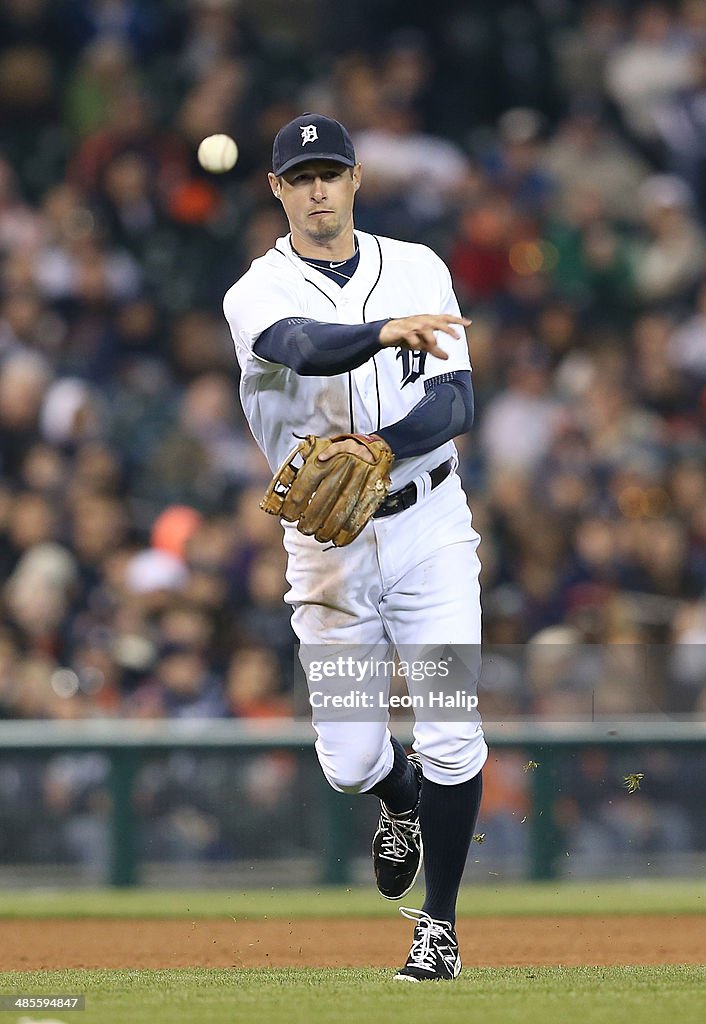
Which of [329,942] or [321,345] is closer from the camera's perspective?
[321,345]

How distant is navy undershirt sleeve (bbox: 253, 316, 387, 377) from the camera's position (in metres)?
4.09

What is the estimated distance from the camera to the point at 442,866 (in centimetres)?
449

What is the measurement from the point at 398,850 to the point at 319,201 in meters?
1.80

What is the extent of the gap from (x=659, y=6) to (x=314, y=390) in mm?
7077

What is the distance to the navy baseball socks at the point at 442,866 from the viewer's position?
14.5 ft

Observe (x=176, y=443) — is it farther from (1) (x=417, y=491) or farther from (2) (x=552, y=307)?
(1) (x=417, y=491)

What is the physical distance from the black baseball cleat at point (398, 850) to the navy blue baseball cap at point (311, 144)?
5.53 ft

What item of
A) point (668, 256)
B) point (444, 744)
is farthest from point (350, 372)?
point (668, 256)

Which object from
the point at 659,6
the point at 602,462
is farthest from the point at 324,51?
the point at 602,462

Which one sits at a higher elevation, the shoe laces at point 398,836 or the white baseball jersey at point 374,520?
the white baseball jersey at point 374,520

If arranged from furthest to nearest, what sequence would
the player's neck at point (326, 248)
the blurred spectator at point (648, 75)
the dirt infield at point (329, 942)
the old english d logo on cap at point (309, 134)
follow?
the blurred spectator at point (648, 75), the dirt infield at point (329, 942), the player's neck at point (326, 248), the old english d logo on cap at point (309, 134)

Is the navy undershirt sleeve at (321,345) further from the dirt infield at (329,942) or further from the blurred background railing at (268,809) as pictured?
the blurred background railing at (268,809)

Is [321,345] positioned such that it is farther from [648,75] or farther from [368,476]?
[648,75]

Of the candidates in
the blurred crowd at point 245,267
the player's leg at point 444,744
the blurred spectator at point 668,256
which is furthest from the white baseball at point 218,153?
the blurred spectator at point 668,256
